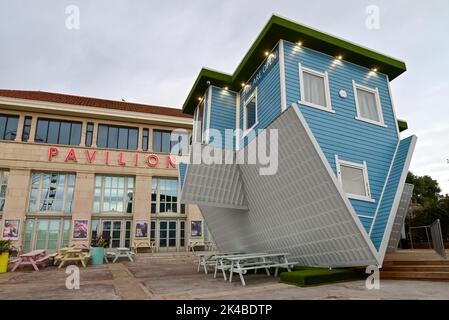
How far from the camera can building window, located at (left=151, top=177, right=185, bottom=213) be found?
2453cm

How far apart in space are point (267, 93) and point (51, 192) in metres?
20.1

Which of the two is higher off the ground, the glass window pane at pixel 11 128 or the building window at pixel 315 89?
the glass window pane at pixel 11 128

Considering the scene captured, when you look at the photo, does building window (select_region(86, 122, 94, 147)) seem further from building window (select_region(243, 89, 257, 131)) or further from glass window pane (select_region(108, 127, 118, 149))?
building window (select_region(243, 89, 257, 131))

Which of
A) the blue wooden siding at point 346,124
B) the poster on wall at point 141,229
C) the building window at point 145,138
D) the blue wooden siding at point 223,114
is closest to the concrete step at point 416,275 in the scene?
the blue wooden siding at point 346,124

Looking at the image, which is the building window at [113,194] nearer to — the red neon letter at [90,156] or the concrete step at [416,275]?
the red neon letter at [90,156]

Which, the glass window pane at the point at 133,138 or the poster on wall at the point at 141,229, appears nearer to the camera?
the poster on wall at the point at 141,229

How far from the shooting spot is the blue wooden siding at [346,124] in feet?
28.5

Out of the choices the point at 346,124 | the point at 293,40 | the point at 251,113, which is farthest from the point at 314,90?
the point at 251,113

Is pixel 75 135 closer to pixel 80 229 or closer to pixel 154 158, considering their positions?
pixel 154 158

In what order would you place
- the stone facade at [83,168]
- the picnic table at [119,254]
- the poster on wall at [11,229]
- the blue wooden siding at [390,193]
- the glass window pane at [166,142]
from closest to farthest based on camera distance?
the blue wooden siding at [390,193]
the picnic table at [119,254]
the poster on wall at [11,229]
the stone facade at [83,168]
the glass window pane at [166,142]

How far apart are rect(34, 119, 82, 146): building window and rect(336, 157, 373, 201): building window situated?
71.2 feet

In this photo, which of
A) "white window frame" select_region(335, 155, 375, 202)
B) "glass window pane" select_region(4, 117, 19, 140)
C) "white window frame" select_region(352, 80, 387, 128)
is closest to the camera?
"white window frame" select_region(335, 155, 375, 202)

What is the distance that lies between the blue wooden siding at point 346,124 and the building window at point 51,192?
67.0ft

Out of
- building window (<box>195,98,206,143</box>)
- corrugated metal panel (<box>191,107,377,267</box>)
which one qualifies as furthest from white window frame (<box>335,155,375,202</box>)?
building window (<box>195,98,206,143</box>)
